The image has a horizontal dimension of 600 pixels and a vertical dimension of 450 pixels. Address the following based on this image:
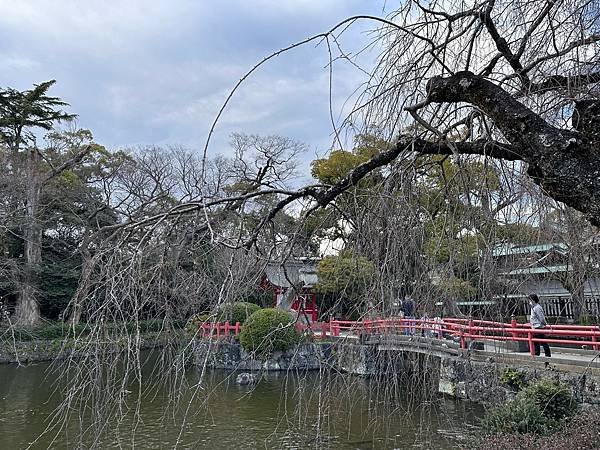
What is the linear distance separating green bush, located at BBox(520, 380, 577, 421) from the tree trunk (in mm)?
12927

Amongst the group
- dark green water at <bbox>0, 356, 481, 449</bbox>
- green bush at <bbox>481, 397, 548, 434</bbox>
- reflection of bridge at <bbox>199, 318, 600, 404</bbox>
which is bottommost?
dark green water at <bbox>0, 356, 481, 449</bbox>

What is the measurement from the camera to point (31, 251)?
16734 mm

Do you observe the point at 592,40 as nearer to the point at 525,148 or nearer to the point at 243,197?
the point at 525,148

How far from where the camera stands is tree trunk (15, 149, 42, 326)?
49.0 ft

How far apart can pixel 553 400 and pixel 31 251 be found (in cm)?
1571

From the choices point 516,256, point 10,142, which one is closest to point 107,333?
point 516,256

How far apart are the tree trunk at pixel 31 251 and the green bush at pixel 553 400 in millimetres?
12927

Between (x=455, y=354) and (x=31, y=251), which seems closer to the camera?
(x=455, y=354)

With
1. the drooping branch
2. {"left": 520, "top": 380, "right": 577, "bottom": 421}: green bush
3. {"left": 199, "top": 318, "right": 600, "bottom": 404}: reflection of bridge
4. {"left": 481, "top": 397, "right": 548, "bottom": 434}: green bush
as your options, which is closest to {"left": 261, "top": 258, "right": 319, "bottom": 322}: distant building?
{"left": 199, "top": 318, "right": 600, "bottom": 404}: reflection of bridge

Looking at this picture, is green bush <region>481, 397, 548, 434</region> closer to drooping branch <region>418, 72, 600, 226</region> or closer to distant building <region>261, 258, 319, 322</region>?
distant building <region>261, 258, 319, 322</region>

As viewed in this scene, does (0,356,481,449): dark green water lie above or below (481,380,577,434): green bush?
below

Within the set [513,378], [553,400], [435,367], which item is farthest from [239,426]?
[435,367]

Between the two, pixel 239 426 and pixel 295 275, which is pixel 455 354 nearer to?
pixel 239 426

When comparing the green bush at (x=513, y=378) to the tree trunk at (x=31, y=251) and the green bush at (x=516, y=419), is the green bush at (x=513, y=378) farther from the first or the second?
the tree trunk at (x=31, y=251)
